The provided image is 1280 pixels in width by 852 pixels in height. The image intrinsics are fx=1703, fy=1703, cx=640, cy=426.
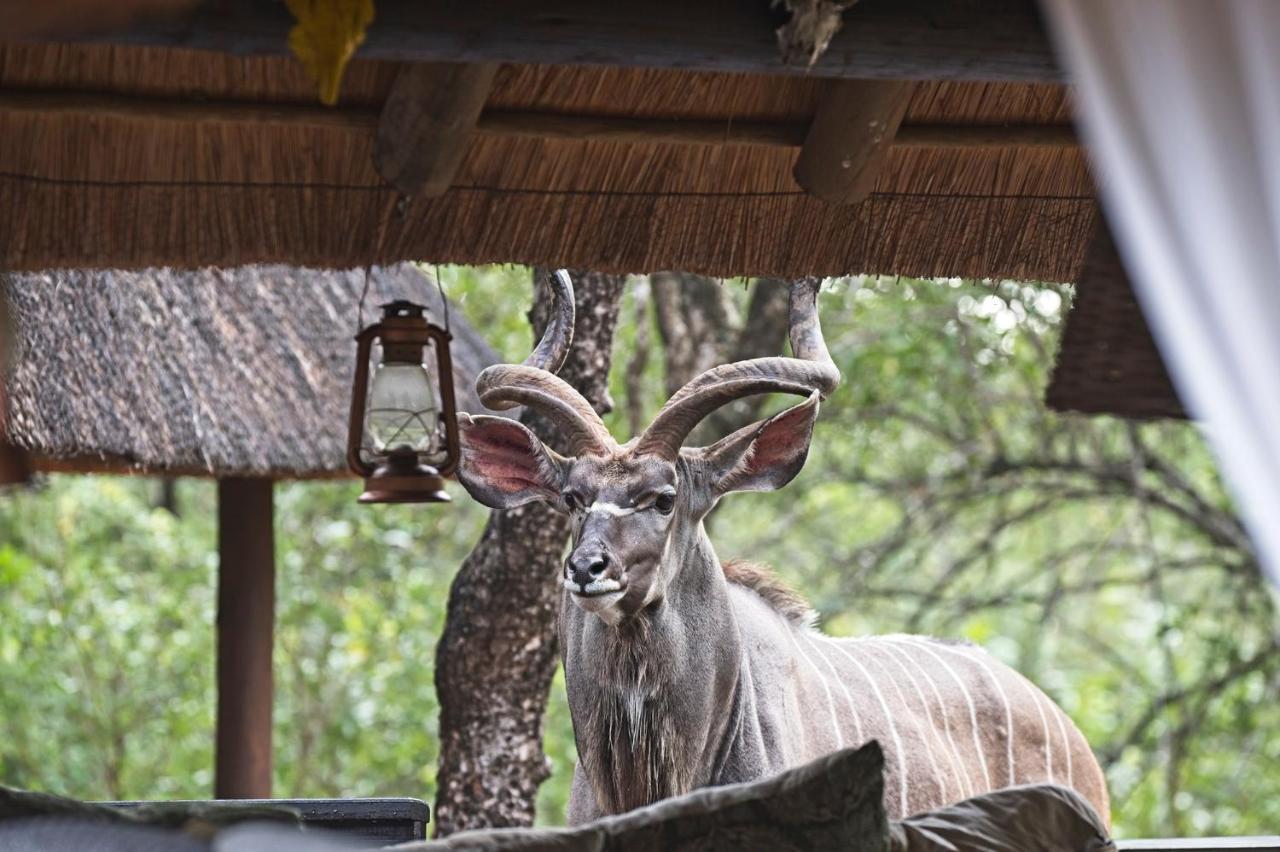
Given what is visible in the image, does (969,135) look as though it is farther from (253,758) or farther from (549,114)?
(253,758)

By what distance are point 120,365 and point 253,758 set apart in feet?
5.41

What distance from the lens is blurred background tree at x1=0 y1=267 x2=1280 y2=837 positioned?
29.1 feet

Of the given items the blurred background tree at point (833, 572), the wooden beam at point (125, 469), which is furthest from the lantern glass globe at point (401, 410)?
the blurred background tree at point (833, 572)

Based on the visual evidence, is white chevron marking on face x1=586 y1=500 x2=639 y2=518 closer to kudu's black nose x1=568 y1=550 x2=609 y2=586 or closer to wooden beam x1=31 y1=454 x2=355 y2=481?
kudu's black nose x1=568 y1=550 x2=609 y2=586

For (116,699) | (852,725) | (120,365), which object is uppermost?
(120,365)

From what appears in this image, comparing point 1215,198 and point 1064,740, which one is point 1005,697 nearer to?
point 1064,740

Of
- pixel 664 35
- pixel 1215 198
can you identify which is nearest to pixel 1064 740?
pixel 664 35

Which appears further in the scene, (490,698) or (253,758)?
(253,758)

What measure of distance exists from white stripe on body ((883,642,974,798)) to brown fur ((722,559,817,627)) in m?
0.47

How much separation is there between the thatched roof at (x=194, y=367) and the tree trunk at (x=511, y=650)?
1.08 meters

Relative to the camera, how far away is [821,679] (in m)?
4.86

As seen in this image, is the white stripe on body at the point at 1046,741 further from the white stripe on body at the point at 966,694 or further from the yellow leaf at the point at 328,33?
the yellow leaf at the point at 328,33

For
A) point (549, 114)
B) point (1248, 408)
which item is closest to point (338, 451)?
point (549, 114)

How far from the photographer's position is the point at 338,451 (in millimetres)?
6512
